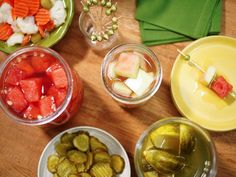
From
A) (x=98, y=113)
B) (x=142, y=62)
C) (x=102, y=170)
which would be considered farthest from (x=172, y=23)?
(x=102, y=170)

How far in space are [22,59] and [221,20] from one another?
0.50 meters

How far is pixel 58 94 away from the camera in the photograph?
1.13m

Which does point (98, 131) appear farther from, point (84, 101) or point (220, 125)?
point (220, 125)

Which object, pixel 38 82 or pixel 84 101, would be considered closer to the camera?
pixel 38 82

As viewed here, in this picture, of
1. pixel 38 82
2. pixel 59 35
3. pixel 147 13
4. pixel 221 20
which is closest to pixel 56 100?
pixel 38 82

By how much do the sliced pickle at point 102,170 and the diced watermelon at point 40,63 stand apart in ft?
0.83

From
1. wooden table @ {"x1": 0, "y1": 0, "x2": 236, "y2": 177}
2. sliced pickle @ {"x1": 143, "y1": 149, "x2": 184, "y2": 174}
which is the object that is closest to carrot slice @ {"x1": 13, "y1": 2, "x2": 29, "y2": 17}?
wooden table @ {"x1": 0, "y1": 0, "x2": 236, "y2": 177}

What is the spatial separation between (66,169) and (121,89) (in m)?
0.22

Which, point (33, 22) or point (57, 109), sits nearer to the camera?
point (57, 109)

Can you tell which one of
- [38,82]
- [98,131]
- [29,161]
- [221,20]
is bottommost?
[29,161]

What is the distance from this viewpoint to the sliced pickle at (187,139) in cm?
110

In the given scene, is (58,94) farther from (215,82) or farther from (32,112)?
(215,82)

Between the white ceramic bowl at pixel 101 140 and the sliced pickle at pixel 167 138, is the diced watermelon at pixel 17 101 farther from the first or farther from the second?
the sliced pickle at pixel 167 138

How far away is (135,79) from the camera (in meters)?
1.15
